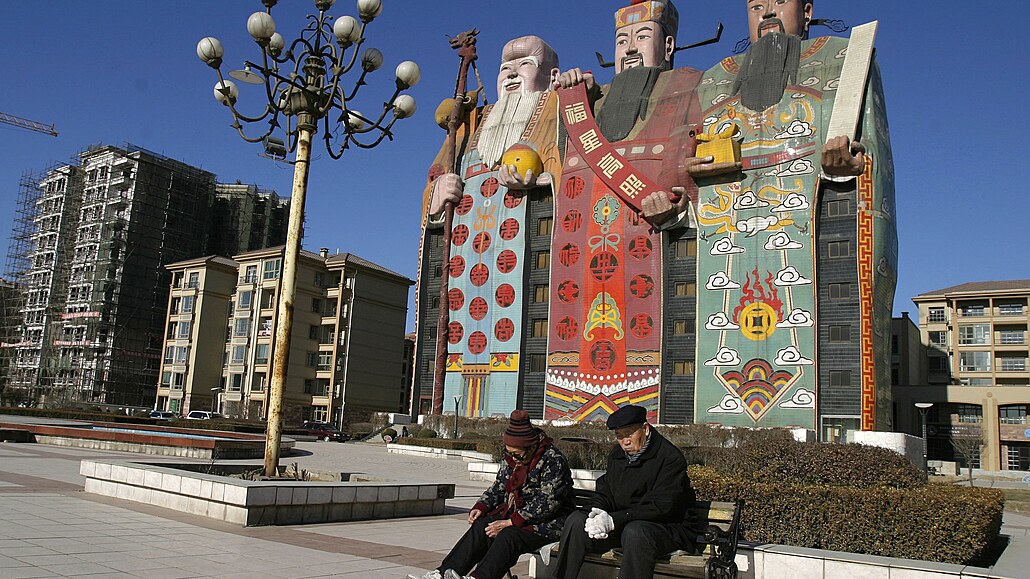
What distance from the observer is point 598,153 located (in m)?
38.8

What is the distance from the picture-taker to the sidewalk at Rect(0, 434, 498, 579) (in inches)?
267

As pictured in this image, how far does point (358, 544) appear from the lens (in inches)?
351

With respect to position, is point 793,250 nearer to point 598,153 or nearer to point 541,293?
point 598,153

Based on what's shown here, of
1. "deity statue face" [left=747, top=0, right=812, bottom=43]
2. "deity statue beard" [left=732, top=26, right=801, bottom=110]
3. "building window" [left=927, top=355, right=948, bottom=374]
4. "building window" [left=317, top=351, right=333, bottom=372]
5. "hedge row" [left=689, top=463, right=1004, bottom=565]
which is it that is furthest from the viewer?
"building window" [left=927, top=355, right=948, bottom=374]

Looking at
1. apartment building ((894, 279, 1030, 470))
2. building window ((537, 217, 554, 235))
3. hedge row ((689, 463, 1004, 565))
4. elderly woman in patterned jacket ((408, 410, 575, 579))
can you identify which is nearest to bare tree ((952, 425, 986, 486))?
apartment building ((894, 279, 1030, 470))

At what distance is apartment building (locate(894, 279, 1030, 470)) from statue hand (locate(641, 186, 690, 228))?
27.7 metres

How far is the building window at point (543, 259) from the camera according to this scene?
4147cm

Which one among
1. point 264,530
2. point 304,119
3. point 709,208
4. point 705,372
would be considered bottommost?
point 264,530

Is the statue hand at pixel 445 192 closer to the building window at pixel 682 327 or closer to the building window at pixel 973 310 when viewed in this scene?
the building window at pixel 682 327

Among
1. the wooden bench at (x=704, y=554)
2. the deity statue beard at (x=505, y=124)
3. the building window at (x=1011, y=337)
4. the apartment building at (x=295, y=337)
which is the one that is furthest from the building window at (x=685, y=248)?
the building window at (x=1011, y=337)

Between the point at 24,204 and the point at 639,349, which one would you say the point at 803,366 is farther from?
the point at 24,204

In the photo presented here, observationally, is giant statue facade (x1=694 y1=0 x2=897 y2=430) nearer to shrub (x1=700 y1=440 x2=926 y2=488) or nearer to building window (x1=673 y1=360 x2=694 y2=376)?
building window (x1=673 y1=360 x2=694 y2=376)

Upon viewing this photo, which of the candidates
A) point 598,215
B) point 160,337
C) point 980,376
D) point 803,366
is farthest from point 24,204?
point 980,376

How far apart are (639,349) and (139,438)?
21.6m
